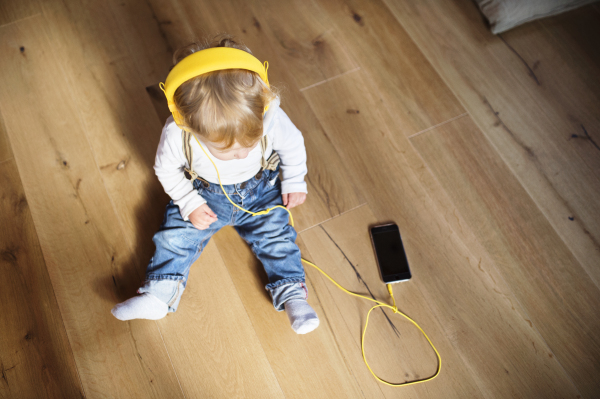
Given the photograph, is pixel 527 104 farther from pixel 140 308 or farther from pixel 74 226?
pixel 74 226

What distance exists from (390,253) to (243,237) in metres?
0.39

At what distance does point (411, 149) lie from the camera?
3.58ft

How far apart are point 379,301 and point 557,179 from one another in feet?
2.12

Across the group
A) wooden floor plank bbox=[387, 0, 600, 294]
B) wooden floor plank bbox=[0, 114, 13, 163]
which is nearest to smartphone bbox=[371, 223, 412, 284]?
wooden floor plank bbox=[387, 0, 600, 294]

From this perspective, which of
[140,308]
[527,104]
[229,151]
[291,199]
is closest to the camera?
[229,151]

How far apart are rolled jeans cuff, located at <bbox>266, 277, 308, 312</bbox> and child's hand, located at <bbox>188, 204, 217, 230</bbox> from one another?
0.21 metres

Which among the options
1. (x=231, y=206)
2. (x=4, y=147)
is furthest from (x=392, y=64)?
(x=4, y=147)

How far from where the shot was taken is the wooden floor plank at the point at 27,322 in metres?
0.84

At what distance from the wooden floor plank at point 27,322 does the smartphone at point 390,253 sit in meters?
0.78

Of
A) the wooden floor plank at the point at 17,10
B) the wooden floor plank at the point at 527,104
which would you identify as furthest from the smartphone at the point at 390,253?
the wooden floor plank at the point at 17,10

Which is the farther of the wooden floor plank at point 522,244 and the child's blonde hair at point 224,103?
the wooden floor plank at point 522,244

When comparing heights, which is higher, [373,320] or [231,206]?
[231,206]

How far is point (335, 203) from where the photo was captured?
1027mm

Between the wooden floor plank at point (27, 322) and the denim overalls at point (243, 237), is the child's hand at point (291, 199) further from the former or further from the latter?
the wooden floor plank at point (27, 322)
